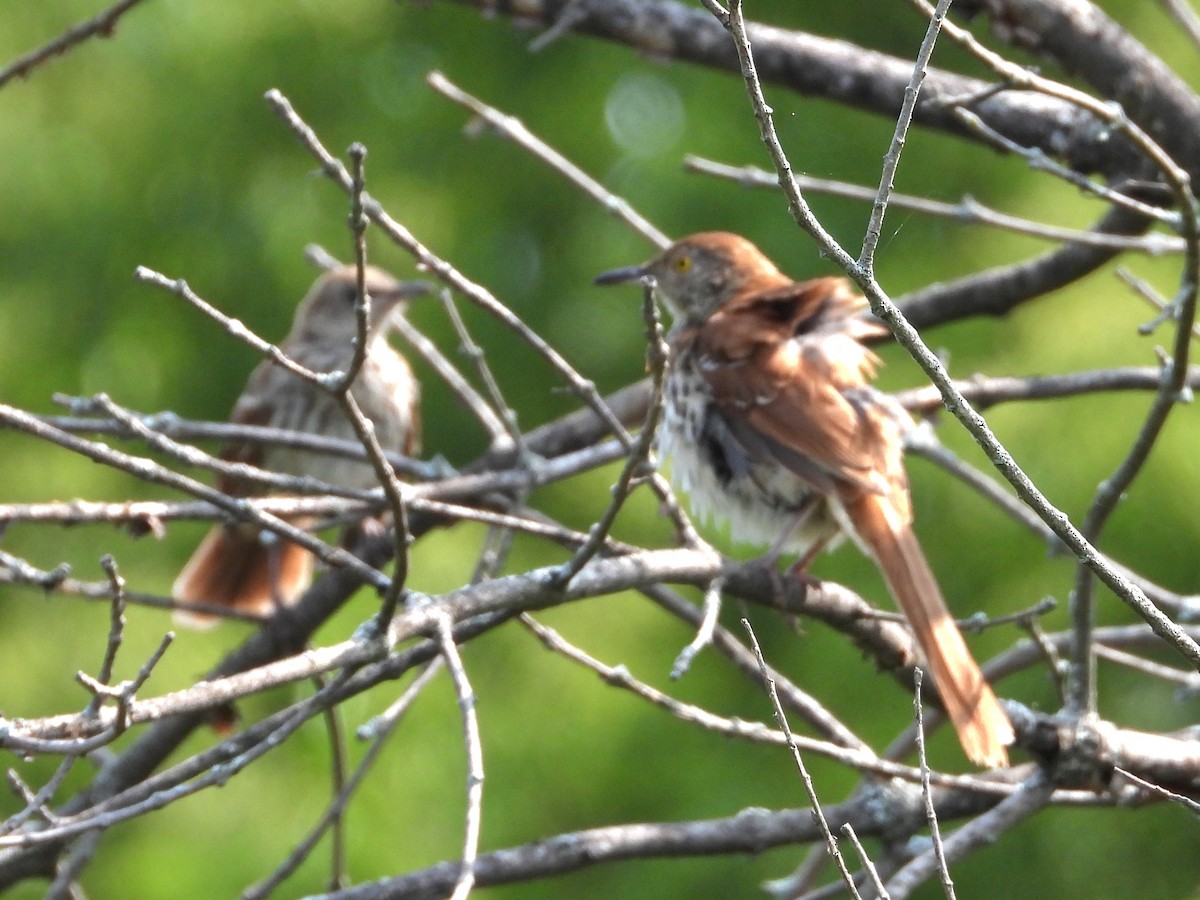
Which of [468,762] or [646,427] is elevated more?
[646,427]

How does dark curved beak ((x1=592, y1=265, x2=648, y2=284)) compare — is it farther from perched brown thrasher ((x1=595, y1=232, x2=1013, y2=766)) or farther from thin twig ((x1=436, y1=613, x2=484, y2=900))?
thin twig ((x1=436, y1=613, x2=484, y2=900))

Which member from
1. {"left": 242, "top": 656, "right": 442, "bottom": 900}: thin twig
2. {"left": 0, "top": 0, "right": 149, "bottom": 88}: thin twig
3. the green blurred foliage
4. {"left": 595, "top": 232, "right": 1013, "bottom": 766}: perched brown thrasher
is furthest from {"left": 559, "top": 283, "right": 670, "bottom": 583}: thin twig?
the green blurred foliage

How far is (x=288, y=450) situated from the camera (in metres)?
6.05

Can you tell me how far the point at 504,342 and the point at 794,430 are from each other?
363 centimetres

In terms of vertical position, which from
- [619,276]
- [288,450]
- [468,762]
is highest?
[619,276]

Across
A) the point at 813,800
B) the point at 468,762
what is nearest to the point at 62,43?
the point at 468,762

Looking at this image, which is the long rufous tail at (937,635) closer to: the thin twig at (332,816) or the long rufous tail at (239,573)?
the thin twig at (332,816)

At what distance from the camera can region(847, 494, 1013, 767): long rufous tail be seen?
131 inches

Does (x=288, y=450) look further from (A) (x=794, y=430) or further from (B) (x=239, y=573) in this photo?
(A) (x=794, y=430)

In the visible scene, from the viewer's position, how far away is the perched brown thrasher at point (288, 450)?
6.16 metres

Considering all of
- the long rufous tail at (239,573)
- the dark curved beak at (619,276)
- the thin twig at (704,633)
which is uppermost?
the dark curved beak at (619,276)

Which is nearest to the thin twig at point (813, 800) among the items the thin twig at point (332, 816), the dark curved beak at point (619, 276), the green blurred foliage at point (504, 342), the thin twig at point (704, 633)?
the thin twig at point (704, 633)

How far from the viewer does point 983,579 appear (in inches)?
247

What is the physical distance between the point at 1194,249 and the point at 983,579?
376 cm
